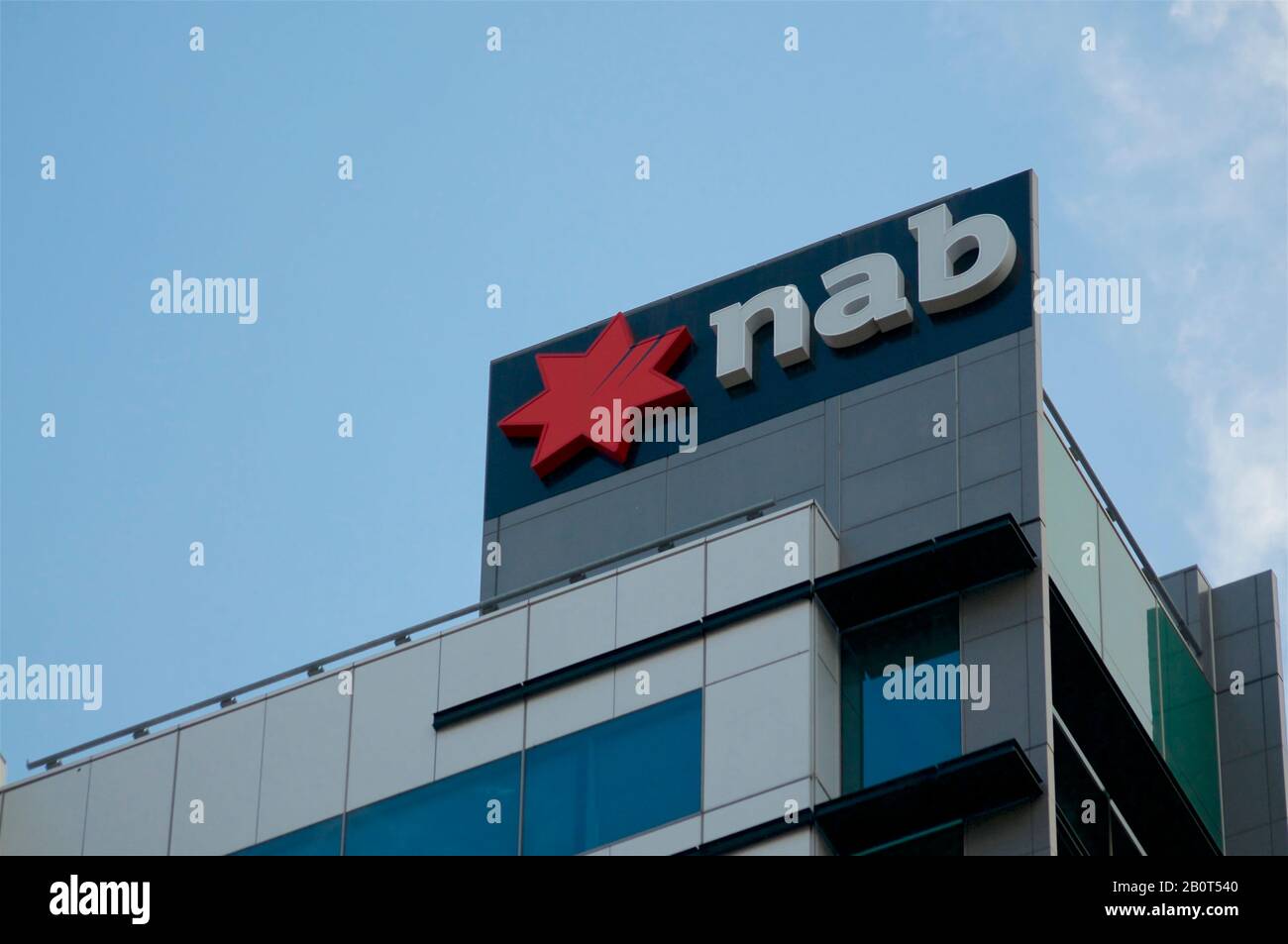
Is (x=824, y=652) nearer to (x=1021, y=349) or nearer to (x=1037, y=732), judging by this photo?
(x=1037, y=732)

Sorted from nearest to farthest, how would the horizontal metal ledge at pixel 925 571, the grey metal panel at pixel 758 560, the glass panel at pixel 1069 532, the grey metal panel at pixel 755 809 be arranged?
the grey metal panel at pixel 755 809
the horizontal metal ledge at pixel 925 571
the grey metal panel at pixel 758 560
the glass panel at pixel 1069 532

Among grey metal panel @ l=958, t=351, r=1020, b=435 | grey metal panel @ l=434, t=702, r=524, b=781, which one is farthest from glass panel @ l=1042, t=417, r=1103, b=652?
grey metal panel @ l=434, t=702, r=524, b=781

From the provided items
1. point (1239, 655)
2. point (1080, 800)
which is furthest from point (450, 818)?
point (1239, 655)

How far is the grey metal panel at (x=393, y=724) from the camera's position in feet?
136

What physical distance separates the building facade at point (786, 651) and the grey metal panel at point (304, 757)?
0.18ft

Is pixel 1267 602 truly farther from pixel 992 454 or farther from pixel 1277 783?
pixel 992 454

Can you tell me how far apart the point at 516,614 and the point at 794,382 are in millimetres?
6450

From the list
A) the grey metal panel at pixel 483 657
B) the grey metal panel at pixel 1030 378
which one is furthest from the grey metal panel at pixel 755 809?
the grey metal panel at pixel 1030 378

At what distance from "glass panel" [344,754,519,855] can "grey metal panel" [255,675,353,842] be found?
85 cm

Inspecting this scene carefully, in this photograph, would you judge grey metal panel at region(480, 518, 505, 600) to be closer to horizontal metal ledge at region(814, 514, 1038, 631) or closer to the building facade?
the building facade

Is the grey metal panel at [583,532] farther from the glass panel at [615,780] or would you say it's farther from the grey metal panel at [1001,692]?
the grey metal panel at [1001,692]

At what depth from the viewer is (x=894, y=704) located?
38375mm

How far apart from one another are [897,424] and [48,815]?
1635 centimetres

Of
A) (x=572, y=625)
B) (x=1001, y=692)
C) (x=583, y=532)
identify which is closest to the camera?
(x=1001, y=692)
